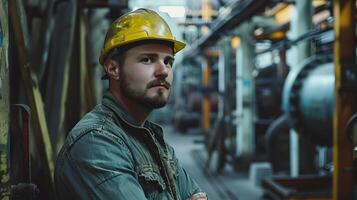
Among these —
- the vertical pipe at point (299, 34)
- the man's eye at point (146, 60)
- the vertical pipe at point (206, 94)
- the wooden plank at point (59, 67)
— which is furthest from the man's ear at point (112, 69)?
the vertical pipe at point (206, 94)

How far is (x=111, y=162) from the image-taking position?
1415 millimetres

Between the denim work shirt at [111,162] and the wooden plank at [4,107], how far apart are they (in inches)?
8.1

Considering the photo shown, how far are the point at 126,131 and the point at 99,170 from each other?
1.03 ft

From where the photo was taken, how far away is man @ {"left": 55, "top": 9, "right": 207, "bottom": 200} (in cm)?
140

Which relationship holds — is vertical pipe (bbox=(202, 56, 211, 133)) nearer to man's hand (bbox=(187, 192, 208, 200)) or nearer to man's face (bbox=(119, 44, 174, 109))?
man's hand (bbox=(187, 192, 208, 200))

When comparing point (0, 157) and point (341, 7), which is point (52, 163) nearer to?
point (0, 157)

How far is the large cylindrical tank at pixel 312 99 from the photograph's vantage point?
4.56 meters

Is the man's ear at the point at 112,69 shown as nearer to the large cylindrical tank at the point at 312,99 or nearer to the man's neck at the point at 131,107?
the man's neck at the point at 131,107

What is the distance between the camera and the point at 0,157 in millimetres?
1509

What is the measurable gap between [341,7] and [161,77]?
2.46 meters

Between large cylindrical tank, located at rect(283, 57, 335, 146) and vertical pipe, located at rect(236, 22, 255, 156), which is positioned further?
vertical pipe, located at rect(236, 22, 255, 156)

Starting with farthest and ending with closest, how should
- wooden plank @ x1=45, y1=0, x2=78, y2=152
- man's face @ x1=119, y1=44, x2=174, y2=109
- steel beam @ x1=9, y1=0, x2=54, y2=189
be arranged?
wooden plank @ x1=45, y1=0, x2=78, y2=152
steel beam @ x1=9, y1=0, x2=54, y2=189
man's face @ x1=119, y1=44, x2=174, y2=109

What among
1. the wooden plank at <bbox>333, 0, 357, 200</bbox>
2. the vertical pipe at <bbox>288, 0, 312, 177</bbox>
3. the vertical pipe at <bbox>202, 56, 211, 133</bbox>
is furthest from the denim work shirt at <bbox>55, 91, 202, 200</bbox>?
the vertical pipe at <bbox>202, 56, 211, 133</bbox>

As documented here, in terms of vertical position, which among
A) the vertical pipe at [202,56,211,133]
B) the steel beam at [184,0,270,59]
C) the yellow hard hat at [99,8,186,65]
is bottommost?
the vertical pipe at [202,56,211,133]
